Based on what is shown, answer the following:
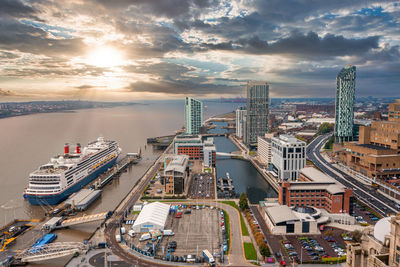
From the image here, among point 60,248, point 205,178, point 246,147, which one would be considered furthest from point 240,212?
point 246,147

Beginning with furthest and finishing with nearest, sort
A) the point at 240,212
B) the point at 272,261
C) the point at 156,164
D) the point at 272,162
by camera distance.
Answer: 1. the point at 156,164
2. the point at 272,162
3. the point at 240,212
4. the point at 272,261

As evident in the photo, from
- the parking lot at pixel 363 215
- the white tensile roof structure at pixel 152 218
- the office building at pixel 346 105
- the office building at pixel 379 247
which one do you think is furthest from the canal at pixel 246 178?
the office building at pixel 346 105

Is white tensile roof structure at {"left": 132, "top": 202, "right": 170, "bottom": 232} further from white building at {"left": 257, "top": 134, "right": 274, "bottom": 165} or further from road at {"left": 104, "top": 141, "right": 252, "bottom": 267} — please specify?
white building at {"left": 257, "top": 134, "right": 274, "bottom": 165}

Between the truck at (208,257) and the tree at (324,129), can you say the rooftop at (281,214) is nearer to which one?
the truck at (208,257)

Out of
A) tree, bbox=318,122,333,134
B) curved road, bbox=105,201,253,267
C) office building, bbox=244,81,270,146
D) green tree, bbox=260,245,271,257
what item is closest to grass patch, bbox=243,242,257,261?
curved road, bbox=105,201,253,267

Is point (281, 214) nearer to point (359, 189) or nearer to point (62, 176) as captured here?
point (359, 189)

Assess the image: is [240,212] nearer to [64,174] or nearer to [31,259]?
[31,259]
